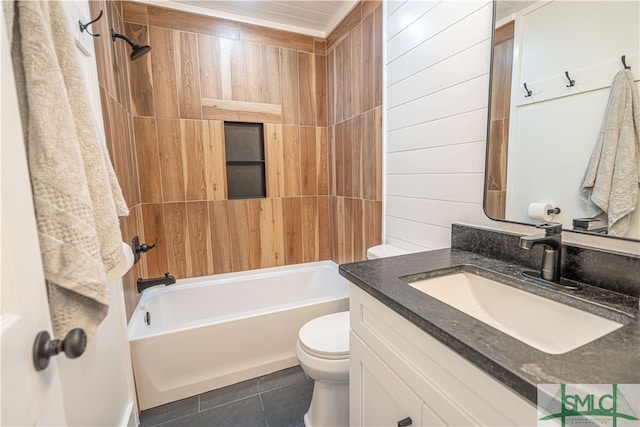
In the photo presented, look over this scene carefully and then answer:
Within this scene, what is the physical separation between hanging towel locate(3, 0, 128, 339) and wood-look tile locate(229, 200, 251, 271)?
68.3 inches

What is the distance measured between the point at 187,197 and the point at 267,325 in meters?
1.15

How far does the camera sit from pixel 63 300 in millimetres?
578

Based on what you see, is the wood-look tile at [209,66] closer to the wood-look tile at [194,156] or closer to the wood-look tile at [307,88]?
the wood-look tile at [194,156]

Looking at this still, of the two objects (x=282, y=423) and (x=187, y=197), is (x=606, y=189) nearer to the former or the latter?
(x=282, y=423)

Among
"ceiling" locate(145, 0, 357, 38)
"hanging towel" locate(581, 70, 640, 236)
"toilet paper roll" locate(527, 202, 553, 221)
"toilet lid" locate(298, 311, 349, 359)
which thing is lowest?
"toilet lid" locate(298, 311, 349, 359)

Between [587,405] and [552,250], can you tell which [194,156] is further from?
[587,405]

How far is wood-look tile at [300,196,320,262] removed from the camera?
258 centimetres

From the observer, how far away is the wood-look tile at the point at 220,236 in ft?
7.49

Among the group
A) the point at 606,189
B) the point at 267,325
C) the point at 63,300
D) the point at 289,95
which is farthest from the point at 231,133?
the point at 606,189

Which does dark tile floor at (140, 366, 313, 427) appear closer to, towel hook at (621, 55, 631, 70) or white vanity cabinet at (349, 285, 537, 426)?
white vanity cabinet at (349, 285, 537, 426)

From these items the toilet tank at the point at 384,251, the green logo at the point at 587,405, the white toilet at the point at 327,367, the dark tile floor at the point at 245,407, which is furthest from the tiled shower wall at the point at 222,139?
the green logo at the point at 587,405

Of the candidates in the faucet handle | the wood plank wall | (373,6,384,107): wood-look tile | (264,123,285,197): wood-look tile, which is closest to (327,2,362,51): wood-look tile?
the wood plank wall

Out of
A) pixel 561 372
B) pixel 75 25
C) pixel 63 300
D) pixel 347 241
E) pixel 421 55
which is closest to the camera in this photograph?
pixel 561 372

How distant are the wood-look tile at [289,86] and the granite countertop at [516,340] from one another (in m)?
1.76
